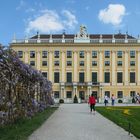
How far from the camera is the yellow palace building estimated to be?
98.6 meters

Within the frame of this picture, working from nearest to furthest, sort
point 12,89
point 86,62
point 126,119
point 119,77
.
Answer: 1. point 12,89
2. point 126,119
3. point 119,77
4. point 86,62

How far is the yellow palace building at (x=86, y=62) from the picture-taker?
98.6 metres

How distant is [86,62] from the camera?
101 metres

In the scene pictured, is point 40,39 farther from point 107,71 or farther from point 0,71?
point 0,71

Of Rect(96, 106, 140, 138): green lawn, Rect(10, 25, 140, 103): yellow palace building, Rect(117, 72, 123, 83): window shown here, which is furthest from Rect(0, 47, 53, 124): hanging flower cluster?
Rect(117, 72, 123, 83): window

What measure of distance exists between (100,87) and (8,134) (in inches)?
3283

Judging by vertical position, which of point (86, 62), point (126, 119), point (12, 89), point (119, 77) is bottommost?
point (126, 119)

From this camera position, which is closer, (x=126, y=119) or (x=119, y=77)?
(x=126, y=119)

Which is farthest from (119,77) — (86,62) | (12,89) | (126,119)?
(12,89)

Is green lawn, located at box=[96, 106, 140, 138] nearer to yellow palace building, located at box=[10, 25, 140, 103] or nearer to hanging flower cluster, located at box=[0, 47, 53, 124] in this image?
hanging flower cluster, located at box=[0, 47, 53, 124]

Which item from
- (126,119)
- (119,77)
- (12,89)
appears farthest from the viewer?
(119,77)

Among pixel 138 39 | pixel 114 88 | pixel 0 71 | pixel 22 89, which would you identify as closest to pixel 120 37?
pixel 138 39

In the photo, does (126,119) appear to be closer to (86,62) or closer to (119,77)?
(119,77)

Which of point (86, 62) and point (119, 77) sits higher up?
point (86, 62)
